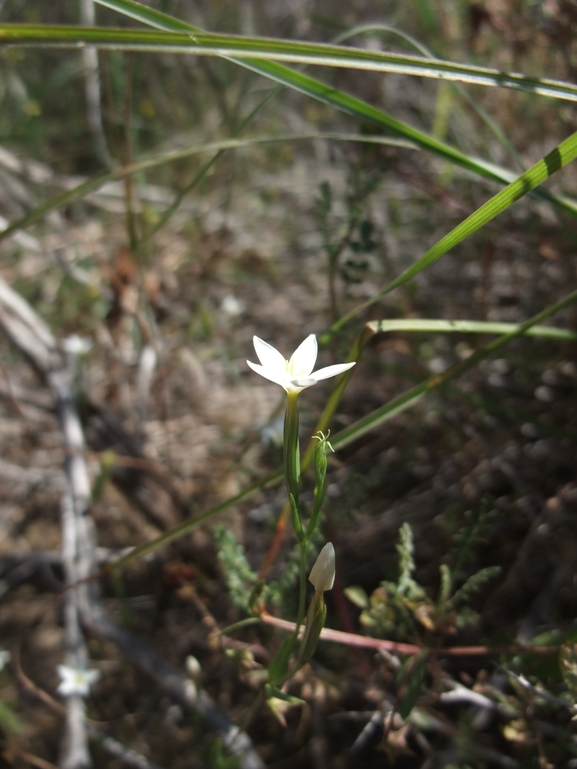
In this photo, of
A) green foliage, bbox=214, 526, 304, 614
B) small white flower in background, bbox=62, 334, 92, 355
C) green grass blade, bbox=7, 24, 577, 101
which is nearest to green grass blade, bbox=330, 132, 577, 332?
green grass blade, bbox=7, 24, 577, 101

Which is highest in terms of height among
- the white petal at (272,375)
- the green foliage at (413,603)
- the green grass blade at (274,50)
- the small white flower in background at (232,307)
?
the small white flower in background at (232,307)

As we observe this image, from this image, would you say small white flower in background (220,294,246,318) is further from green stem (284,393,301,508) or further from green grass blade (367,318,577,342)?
green stem (284,393,301,508)

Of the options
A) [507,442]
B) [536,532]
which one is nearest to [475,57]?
[507,442]

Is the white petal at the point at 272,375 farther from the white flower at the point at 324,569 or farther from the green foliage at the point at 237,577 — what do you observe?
the green foliage at the point at 237,577

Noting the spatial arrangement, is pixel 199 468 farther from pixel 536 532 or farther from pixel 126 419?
pixel 536 532

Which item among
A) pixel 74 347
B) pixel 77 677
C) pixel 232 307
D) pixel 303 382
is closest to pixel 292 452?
pixel 303 382

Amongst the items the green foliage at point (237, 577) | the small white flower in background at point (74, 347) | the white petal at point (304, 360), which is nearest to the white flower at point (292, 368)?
the white petal at point (304, 360)
